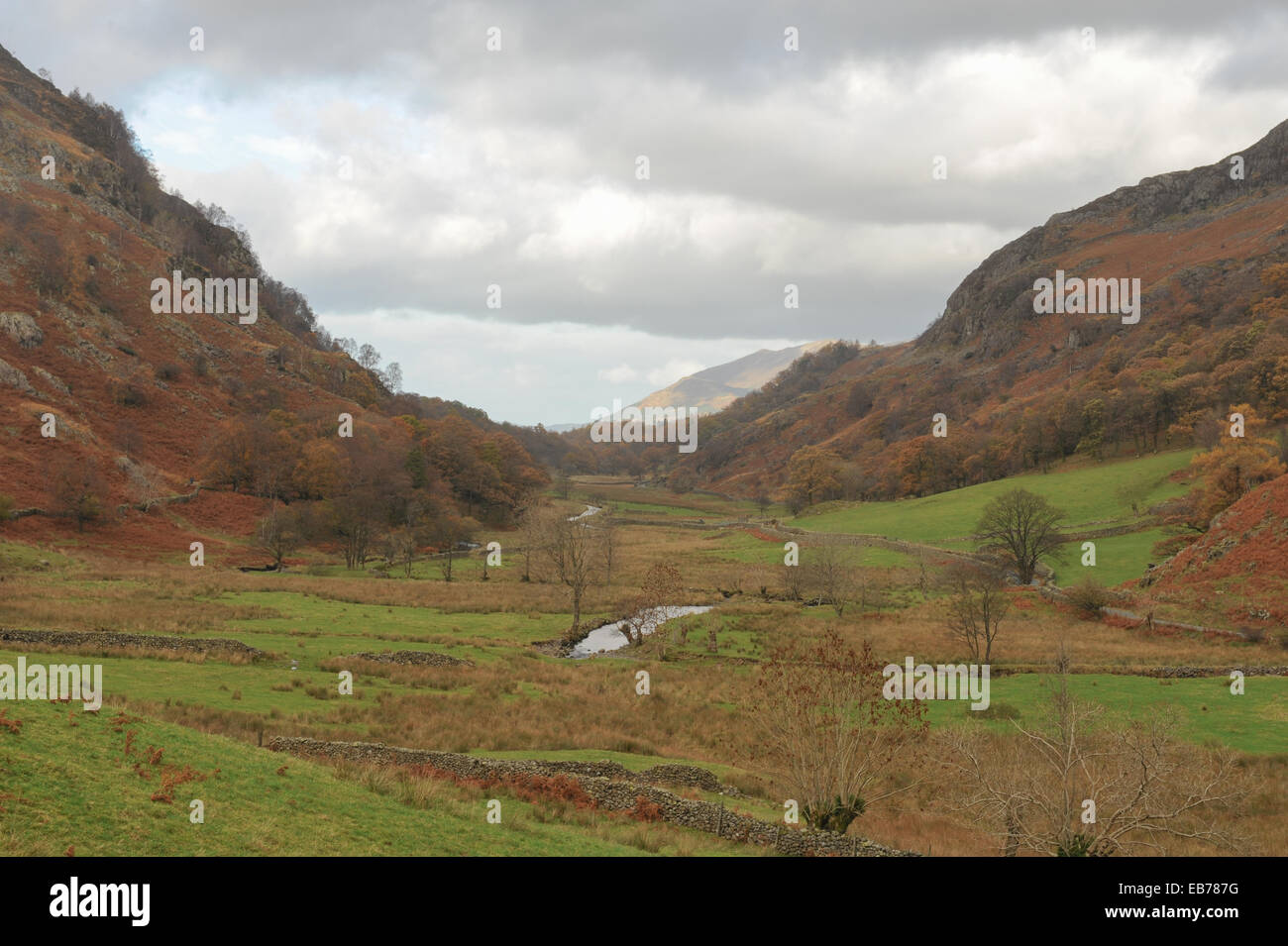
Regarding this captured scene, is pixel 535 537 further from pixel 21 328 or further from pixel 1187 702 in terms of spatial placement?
pixel 21 328

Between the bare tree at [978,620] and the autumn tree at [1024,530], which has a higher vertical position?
the autumn tree at [1024,530]

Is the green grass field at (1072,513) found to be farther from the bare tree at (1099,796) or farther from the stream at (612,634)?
the bare tree at (1099,796)

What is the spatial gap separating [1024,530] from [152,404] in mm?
111852

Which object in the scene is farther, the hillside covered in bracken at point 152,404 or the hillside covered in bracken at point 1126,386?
→ the hillside covered in bracken at point 1126,386

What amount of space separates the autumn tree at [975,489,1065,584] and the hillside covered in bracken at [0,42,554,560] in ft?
199

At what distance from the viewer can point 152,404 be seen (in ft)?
356

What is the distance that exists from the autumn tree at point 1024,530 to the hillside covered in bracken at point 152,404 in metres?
60.5

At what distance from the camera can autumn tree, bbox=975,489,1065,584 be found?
65125mm

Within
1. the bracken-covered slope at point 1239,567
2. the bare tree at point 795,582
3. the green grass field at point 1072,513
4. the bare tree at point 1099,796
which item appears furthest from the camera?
the bare tree at point 795,582

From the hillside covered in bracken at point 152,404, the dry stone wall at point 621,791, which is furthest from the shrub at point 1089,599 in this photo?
the hillside covered in bracken at point 152,404

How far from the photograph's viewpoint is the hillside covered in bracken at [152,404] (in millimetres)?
81938

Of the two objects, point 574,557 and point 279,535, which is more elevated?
point 279,535

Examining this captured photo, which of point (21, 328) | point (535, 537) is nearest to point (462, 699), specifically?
point (535, 537)
